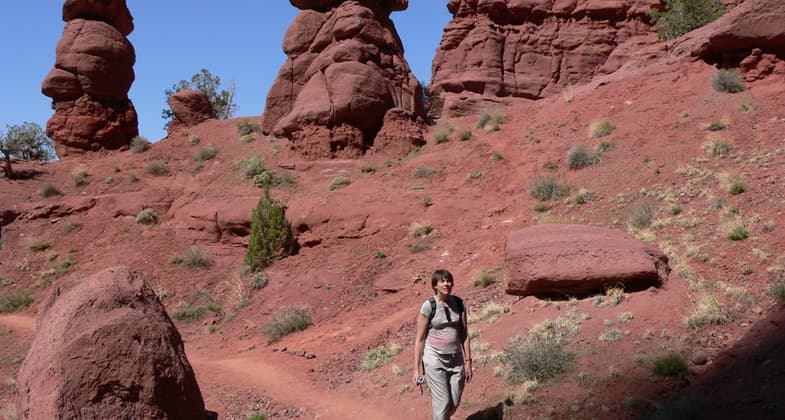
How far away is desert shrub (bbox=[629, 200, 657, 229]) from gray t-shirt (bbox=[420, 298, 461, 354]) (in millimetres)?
7686

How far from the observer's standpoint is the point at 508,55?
118 feet

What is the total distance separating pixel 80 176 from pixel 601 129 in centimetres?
2132

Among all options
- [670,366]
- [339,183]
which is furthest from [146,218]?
[670,366]

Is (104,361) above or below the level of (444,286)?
below

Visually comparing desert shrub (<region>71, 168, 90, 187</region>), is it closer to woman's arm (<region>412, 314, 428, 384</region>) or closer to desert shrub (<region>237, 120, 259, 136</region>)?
desert shrub (<region>237, 120, 259, 136</region>)

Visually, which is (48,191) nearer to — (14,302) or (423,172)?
(14,302)

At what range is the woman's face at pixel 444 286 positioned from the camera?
615cm

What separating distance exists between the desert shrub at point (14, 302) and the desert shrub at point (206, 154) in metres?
9.53

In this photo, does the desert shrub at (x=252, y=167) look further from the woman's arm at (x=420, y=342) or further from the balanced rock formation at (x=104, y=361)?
the woman's arm at (x=420, y=342)

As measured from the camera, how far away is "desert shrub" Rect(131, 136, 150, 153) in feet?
94.7

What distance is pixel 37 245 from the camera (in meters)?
22.6

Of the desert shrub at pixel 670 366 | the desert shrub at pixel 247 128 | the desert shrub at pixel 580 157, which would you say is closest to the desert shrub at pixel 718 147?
the desert shrub at pixel 580 157

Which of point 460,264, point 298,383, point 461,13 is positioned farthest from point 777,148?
point 461,13

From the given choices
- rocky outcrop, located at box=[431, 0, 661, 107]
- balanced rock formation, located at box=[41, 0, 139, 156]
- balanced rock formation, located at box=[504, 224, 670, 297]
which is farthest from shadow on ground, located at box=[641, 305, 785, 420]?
balanced rock formation, located at box=[41, 0, 139, 156]
